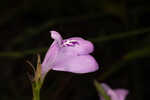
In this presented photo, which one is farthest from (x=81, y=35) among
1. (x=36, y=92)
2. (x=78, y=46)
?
(x=36, y=92)

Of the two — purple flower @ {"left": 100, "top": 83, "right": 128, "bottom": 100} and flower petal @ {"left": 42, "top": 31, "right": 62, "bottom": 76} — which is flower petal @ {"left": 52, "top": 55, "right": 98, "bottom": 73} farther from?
purple flower @ {"left": 100, "top": 83, "right": 128, "bottom": 100}

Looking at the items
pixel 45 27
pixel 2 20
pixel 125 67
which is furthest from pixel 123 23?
pixel 2 20

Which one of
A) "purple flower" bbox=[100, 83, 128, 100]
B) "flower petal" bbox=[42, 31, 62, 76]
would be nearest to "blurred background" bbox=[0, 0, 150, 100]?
"purple flower" bbox=[100, 83, 128, 100]

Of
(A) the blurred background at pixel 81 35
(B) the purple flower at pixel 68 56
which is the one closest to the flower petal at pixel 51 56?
(B) the purple flower at pixel 68 56

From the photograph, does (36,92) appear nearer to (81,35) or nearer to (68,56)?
(68,56)

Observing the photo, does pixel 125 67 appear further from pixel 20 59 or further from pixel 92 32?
pixel 20 59

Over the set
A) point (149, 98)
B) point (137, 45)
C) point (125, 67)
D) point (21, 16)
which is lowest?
point (149, 98)
